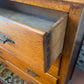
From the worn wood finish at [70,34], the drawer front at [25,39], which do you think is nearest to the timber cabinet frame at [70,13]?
the worn wood finish at [70,34]

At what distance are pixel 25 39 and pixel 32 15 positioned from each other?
212 mm

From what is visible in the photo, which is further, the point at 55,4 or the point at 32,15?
the point at 32,15

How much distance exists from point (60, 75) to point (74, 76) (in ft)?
1.43

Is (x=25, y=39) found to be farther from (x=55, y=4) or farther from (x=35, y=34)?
(x=55, y=4)

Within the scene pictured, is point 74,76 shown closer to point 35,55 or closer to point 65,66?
point 65,66

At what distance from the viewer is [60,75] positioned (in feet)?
1.94

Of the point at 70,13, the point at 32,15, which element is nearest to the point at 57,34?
the point at 70,13

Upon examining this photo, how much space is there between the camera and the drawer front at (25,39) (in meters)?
0.30

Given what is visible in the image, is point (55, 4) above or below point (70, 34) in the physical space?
above

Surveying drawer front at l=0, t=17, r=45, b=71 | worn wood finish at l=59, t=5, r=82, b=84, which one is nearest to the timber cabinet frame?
worn wood finish at l=59, t=5, r=82, b=84

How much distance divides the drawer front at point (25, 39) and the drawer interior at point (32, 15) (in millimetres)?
88

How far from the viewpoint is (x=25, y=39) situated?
13.2 inches

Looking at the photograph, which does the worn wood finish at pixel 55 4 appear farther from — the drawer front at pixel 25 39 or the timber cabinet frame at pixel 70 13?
the drawer front at pixel 25 39

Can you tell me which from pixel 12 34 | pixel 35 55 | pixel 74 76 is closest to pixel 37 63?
pixel 35 55
